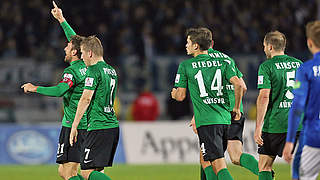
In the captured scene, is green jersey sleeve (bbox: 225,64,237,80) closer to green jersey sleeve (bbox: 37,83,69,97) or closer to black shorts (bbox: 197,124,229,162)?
black shorts (bbox: 197,124,229,162)

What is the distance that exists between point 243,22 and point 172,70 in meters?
4.32

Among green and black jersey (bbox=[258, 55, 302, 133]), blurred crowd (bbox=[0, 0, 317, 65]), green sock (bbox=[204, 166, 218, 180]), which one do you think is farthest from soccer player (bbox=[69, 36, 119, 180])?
blurred crowd (bbox=[0, 0, 317, 65])

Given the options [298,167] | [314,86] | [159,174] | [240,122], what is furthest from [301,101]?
[159,174]

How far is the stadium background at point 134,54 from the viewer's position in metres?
17.7

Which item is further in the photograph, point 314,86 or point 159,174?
point 159,174

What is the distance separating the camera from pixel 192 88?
327 inches

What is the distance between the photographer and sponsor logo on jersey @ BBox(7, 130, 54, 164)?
1733cm

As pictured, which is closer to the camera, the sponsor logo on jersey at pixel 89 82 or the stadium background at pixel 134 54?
the sponsor logo on jersey at pixel 89 82

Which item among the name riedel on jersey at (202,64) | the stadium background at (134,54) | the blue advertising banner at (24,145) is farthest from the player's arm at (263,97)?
the blue advertising banner at (24,145)

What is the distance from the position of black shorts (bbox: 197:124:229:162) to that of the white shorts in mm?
1948

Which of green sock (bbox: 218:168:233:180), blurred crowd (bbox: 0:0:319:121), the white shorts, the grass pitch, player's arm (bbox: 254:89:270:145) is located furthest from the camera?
blurred crowd (bbox: 0:0:319:121)

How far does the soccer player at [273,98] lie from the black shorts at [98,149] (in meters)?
1.83

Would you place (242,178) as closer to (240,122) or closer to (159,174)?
(159,174)

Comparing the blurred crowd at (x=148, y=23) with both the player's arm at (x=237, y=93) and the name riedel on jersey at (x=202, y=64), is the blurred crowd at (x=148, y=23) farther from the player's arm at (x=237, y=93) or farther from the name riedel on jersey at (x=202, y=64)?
the name riedel on jersey at (x=202, y=64)
